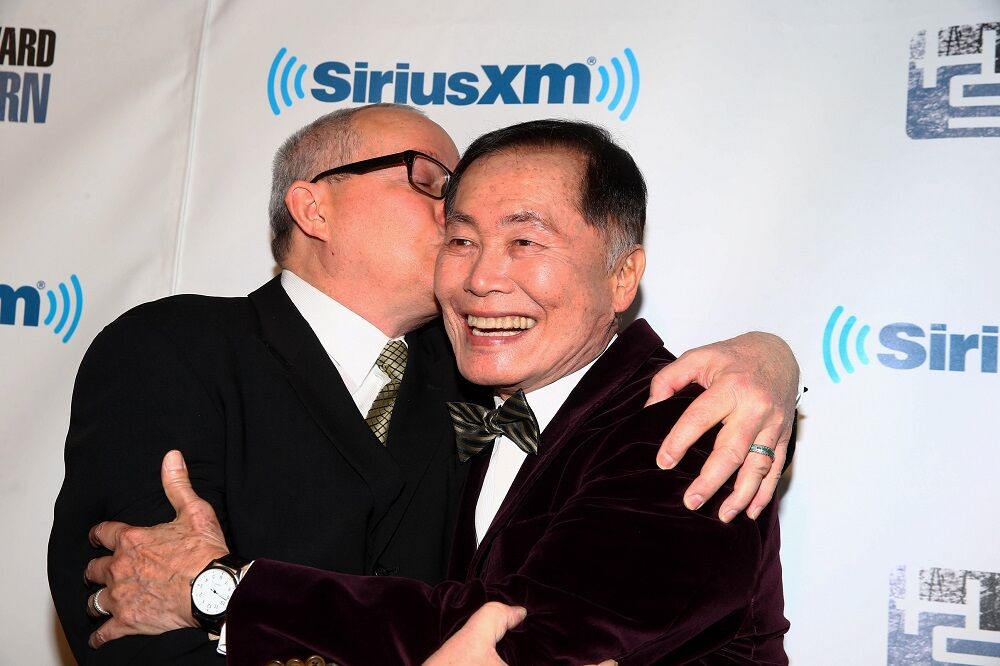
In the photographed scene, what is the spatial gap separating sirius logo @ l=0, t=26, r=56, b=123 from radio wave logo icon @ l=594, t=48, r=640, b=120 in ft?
6.09

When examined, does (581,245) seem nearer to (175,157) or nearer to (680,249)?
(680,249)

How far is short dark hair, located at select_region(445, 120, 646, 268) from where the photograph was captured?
6.37ft

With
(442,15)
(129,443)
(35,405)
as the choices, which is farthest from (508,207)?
(35,405)

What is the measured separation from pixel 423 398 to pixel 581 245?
2.21ft

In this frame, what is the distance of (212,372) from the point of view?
6.80 ft

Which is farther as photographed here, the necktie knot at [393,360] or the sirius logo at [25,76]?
A: the sirius logo at [25,76]

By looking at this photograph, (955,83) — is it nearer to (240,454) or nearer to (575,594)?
(575,594)

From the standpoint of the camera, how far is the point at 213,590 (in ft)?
5.69

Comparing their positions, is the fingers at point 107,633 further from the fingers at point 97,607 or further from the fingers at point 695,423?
the fingers at point 695,423

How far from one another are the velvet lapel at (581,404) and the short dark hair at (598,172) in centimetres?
18

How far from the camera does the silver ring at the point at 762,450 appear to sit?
1.75m

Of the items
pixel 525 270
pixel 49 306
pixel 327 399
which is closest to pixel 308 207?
pixel 327 399

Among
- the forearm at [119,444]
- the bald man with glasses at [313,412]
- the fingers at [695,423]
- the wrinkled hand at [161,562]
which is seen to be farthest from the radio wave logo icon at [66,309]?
the fingers at [695,423]

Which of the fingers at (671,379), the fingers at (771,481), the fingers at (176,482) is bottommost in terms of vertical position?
the fingers at (176,482)
